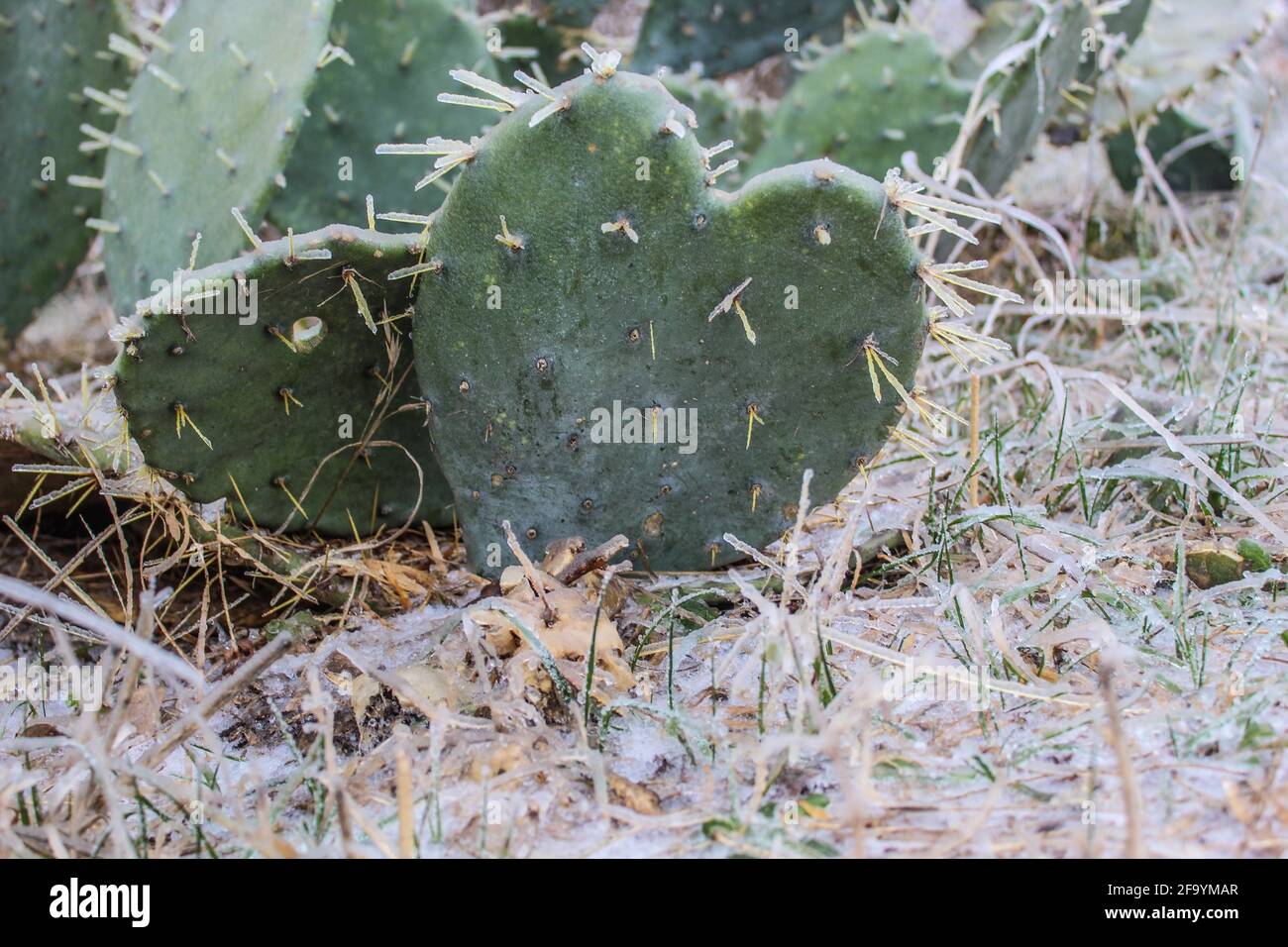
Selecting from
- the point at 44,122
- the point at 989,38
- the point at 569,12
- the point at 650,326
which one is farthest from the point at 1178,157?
the point at 44,122

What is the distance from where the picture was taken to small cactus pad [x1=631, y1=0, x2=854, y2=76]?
8.96 feet

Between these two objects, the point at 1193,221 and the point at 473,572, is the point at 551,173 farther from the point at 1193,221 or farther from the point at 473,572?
the point at 1193,221

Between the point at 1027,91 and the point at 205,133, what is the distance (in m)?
1.45

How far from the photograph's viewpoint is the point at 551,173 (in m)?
1.16

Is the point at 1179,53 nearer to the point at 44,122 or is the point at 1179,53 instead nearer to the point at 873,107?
the point at 873,107

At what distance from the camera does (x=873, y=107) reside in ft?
7.54

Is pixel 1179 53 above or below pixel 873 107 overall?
above

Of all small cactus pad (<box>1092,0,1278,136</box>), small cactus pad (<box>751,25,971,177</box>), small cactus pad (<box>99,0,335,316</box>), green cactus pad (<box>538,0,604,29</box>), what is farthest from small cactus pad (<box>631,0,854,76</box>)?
small cactus pad (<box>99,0,335,316</box>)

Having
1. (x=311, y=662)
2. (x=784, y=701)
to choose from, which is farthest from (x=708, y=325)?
(x=311, y=662)

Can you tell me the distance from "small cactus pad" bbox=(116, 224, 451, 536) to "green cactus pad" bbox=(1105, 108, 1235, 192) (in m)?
2.22

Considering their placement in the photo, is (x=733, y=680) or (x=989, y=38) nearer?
(x=733, y=680)

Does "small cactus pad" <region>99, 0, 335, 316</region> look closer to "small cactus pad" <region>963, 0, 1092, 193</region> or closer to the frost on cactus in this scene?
the frost on cactus

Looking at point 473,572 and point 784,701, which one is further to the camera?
point 473,572
